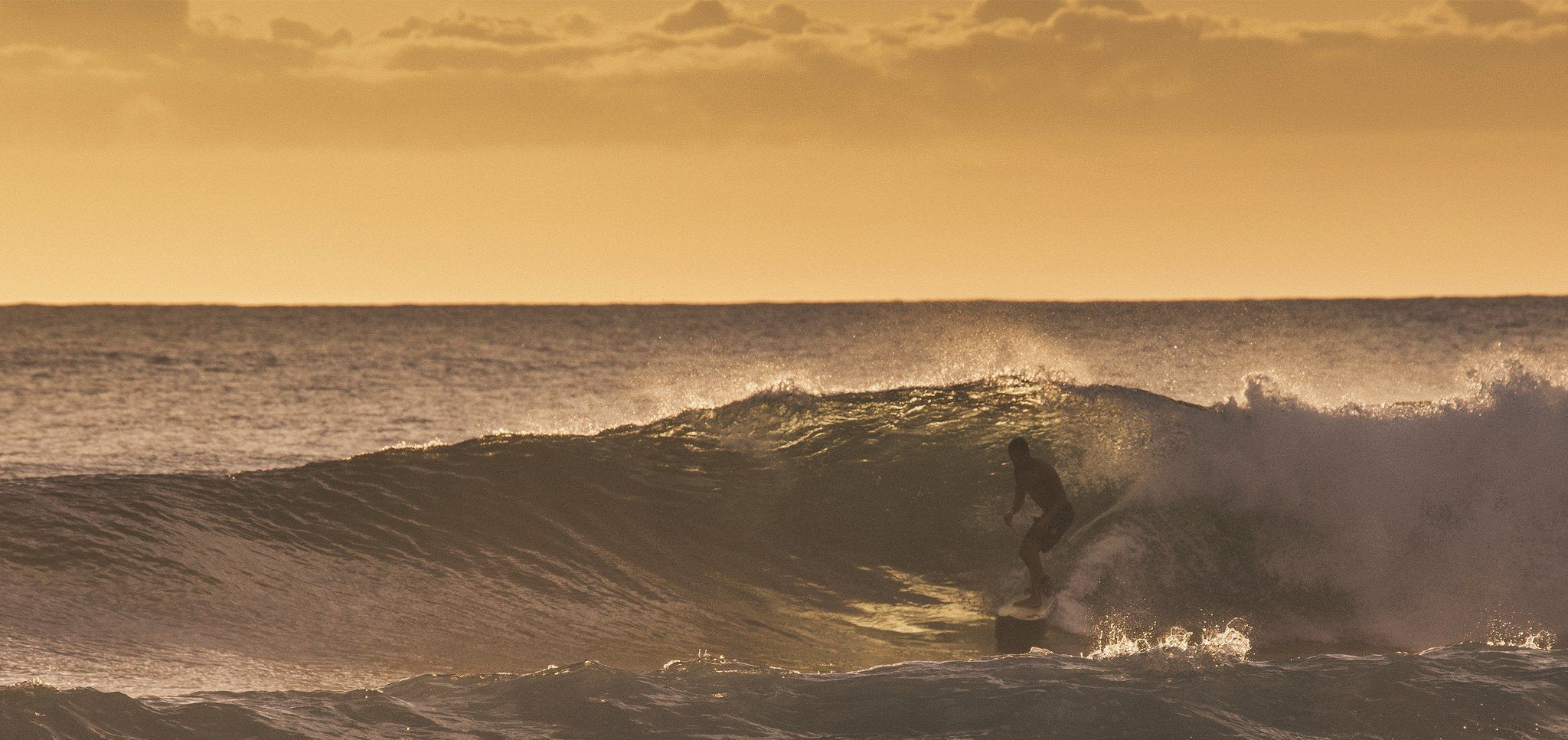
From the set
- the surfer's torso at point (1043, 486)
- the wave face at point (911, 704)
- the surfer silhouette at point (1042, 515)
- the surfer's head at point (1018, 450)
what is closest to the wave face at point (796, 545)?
the surfer silhouette at point (1042, 515)

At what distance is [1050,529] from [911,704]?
3.35 meters

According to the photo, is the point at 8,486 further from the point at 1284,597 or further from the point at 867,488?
the point at 1284,597

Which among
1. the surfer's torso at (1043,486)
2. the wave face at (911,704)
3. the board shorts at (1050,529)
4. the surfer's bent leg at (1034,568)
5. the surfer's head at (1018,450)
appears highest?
the surfer's head at (1018,450)

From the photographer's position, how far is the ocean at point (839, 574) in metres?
7.79

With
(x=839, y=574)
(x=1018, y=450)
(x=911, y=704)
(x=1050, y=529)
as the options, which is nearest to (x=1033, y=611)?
(x=1050, y=529)

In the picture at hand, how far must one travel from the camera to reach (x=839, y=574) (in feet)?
40.6

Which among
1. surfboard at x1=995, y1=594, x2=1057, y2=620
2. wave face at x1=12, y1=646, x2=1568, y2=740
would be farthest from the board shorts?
wave face at x1=12, y1=646, x2=1568, y2=740

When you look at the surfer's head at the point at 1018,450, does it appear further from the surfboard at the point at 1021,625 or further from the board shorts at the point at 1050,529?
the surfboard at the point at 1021,625

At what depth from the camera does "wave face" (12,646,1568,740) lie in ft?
24.4

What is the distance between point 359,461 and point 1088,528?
24.6 feet

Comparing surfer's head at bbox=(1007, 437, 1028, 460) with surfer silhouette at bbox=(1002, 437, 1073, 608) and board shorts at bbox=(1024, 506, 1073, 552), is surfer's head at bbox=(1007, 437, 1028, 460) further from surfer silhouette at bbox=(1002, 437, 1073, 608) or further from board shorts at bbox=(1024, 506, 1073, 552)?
board shorts at bbox=(1024, 506, 1073, 552)

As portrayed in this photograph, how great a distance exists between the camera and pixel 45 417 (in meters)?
28.7

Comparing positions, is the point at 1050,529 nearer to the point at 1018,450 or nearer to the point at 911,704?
the point at 1018,450

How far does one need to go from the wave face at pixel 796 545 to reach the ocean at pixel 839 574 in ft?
0.13
